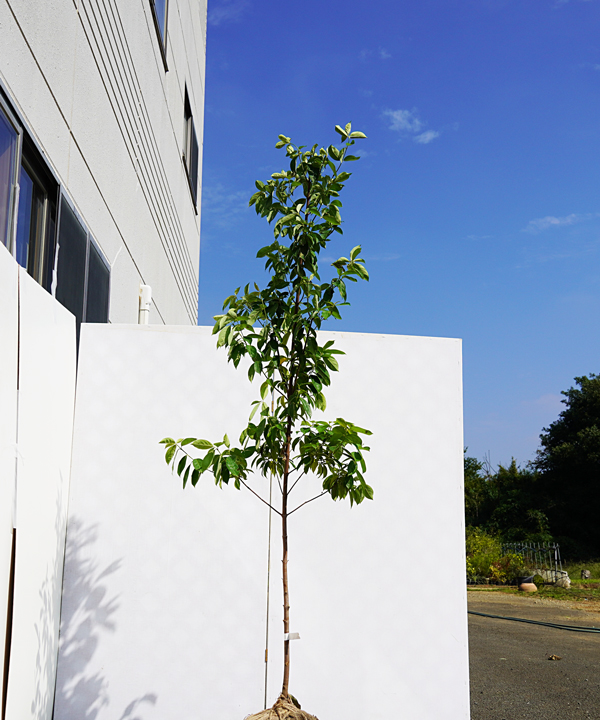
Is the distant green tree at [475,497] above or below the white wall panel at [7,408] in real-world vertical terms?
below

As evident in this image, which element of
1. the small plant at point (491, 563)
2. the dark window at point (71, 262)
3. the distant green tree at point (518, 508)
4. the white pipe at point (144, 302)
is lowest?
the small plant at point (491, 563)

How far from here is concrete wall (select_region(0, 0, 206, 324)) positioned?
295 cm

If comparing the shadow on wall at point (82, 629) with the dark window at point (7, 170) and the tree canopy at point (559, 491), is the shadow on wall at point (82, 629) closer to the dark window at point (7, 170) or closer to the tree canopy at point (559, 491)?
the dark window at point (7, 170)

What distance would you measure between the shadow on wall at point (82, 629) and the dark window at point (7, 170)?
66.0 inches

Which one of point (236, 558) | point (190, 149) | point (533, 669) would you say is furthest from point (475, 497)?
point (236, 558)

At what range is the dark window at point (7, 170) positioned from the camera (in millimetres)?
A: 2611

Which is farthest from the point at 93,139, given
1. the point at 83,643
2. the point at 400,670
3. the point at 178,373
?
the point at 400,670

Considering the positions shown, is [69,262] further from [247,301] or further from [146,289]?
[146,289]

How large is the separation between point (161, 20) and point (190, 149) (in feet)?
8.98

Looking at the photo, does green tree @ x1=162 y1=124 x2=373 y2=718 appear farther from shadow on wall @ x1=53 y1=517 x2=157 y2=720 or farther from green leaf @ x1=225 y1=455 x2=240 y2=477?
shadow on wall @ x1=53 y1=517 x2=157 y2=720

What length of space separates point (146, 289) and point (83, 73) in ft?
7.56

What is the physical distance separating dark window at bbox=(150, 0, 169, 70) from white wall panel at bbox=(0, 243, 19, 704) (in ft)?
14.9

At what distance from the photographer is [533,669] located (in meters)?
7.11

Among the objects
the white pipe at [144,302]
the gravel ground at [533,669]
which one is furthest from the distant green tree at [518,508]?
the white pipe at [144,302]
